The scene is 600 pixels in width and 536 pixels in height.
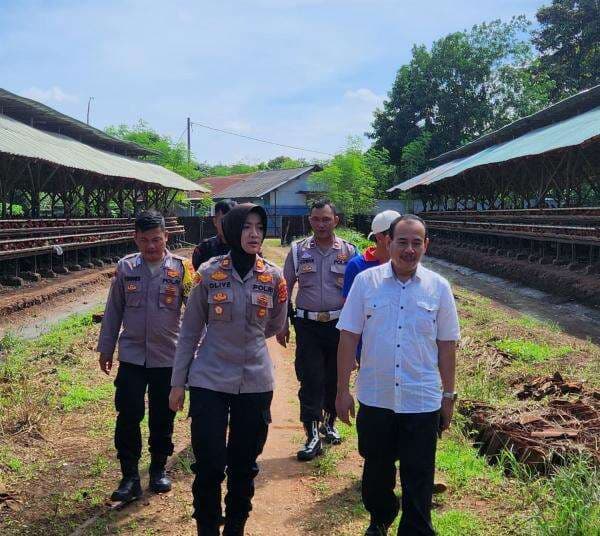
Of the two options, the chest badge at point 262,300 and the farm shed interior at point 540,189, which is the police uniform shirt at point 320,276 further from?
the farm shed interior at point 540,189

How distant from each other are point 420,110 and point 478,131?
4.54 metres

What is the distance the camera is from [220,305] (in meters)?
3.02

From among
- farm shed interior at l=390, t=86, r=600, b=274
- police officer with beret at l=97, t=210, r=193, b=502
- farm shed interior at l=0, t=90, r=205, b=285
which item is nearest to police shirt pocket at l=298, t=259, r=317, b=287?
police officer with beret at l=97, t=210, r=193, b=502

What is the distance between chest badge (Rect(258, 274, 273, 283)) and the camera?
10.4 feet

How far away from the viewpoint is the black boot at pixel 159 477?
382 cm

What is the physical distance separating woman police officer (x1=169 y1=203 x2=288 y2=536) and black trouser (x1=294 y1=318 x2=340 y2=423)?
1.34 m

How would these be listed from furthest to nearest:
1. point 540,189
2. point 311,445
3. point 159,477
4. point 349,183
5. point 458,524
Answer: point 349,183
point 540,189
point 311,445
point 159,477
point 458,524

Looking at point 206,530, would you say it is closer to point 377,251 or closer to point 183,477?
point 183,477

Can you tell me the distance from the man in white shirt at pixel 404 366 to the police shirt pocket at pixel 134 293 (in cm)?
149

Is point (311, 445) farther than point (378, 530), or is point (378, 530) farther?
point (311, 445)

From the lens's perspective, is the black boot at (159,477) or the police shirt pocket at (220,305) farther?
the black boot at (159,477)

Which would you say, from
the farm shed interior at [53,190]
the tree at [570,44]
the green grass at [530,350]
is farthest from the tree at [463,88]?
the green grass at [530,350]

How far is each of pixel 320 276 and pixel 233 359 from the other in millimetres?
1633

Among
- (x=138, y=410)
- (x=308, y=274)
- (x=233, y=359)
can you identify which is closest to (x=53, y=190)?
(x=308, y=274)
